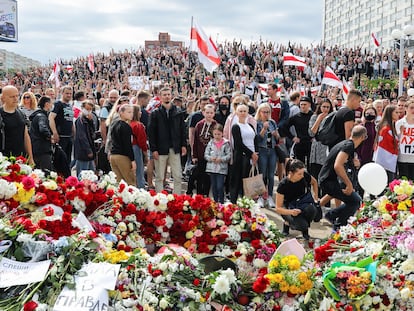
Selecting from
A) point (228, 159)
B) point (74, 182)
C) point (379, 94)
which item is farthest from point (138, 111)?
point (379, 94)

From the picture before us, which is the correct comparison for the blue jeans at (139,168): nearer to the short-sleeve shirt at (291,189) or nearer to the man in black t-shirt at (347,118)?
the short-sleeve shirt at (291,189)

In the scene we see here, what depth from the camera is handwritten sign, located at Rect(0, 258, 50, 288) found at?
2.67 m

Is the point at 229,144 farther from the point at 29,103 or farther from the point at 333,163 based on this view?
the point at 29,103

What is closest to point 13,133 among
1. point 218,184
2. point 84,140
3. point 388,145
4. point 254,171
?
point 84,140

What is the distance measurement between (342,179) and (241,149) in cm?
183

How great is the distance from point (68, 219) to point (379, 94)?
19.7 meters

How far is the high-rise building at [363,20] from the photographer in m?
69.8

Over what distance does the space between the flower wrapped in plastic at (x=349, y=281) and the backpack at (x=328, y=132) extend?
4.09 meters

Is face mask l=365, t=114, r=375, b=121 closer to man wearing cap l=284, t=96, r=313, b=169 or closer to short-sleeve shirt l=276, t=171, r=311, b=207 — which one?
man wearing cap l=284, t=96, r=313, b=169

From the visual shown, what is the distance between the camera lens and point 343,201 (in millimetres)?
6012

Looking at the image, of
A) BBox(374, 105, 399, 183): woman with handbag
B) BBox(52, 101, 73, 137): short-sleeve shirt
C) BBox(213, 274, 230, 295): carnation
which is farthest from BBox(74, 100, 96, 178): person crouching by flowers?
BBox(213, 274, 230, 295): carnation

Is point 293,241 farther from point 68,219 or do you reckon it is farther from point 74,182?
point 74,182

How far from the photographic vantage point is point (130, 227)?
13.7 feet

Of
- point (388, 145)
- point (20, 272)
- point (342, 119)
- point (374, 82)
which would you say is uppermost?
point (374, 82)
